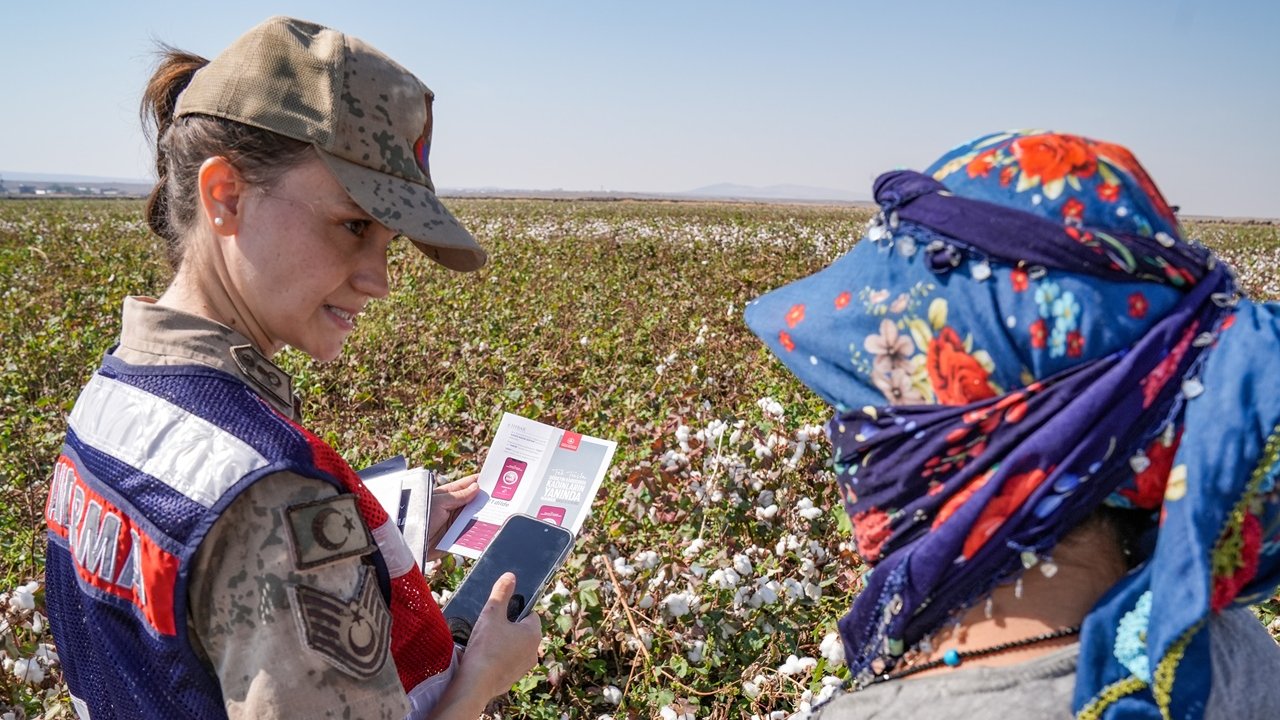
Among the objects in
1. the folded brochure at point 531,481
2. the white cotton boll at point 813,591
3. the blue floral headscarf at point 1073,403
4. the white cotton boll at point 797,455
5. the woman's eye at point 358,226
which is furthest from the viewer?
the white cotton boll at point 797,455

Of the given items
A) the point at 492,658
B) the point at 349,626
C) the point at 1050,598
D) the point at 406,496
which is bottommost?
the point at 492,658

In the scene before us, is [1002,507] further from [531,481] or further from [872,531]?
[531,481]

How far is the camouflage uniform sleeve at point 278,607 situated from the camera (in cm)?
93

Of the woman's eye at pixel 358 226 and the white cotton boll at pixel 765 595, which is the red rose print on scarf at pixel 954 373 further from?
the white cotton boll at pixel 765 595

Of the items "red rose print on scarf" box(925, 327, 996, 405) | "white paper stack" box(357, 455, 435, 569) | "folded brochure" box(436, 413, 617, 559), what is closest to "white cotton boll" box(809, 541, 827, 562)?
"folded brochure" box(436, 413, 617, 559)

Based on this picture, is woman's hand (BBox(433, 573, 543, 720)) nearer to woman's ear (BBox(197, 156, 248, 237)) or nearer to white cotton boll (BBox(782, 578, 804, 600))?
woman's ear (BBox(197, 156, 248, 237))

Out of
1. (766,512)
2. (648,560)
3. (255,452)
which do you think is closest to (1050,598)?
(255,452)

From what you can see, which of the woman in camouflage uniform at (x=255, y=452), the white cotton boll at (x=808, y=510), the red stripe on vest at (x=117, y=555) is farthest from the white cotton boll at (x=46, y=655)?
the white cotton boll at (x=808, y=510)

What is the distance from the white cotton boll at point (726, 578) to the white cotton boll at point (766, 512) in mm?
397

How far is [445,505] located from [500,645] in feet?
2.04

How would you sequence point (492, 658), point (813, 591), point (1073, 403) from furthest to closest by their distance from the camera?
point (813, 591) → point (492, 658) → point (1073, 403)

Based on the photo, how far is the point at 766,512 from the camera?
284 cm

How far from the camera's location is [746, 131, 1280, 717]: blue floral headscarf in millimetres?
812

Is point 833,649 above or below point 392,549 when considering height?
below
